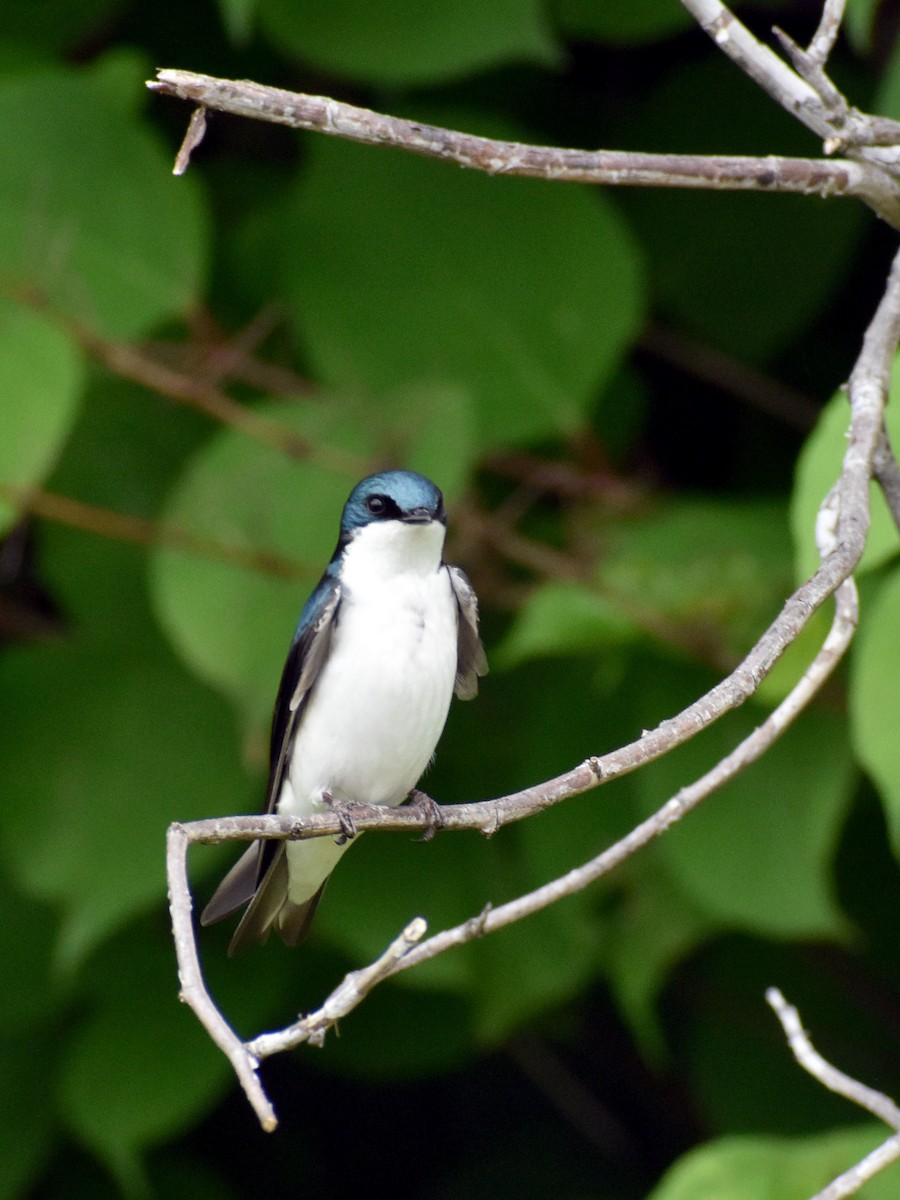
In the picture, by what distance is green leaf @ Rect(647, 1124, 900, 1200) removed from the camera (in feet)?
8.55

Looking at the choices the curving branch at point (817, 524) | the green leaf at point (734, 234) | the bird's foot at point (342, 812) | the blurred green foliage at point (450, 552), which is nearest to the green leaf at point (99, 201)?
the blurred green foliage at point (450, 552)

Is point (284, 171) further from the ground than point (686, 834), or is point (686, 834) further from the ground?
→ point (284, 171)

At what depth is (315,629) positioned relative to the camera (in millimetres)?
2830

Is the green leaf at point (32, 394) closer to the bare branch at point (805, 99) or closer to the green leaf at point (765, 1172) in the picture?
the bare branch at point (805, 99)

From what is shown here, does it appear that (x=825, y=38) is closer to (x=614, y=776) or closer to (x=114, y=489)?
(x=614, y=776)

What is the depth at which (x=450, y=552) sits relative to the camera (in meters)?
3.41

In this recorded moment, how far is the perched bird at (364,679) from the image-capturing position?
2.67 metres

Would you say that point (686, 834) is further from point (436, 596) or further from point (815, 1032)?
point (815, 1032)

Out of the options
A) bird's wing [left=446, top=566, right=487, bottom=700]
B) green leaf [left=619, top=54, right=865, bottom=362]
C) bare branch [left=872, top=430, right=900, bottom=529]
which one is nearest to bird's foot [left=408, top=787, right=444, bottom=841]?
bird's wing [left=446, top=566, right=487, bottom=700]

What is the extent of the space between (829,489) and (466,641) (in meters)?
0.98

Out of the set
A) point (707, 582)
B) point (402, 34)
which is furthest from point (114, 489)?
point (707, 582)

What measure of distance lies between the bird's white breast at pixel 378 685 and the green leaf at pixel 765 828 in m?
0.65

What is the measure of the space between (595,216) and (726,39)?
1.71 metres

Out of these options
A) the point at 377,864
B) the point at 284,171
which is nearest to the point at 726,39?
the point at 377,864
